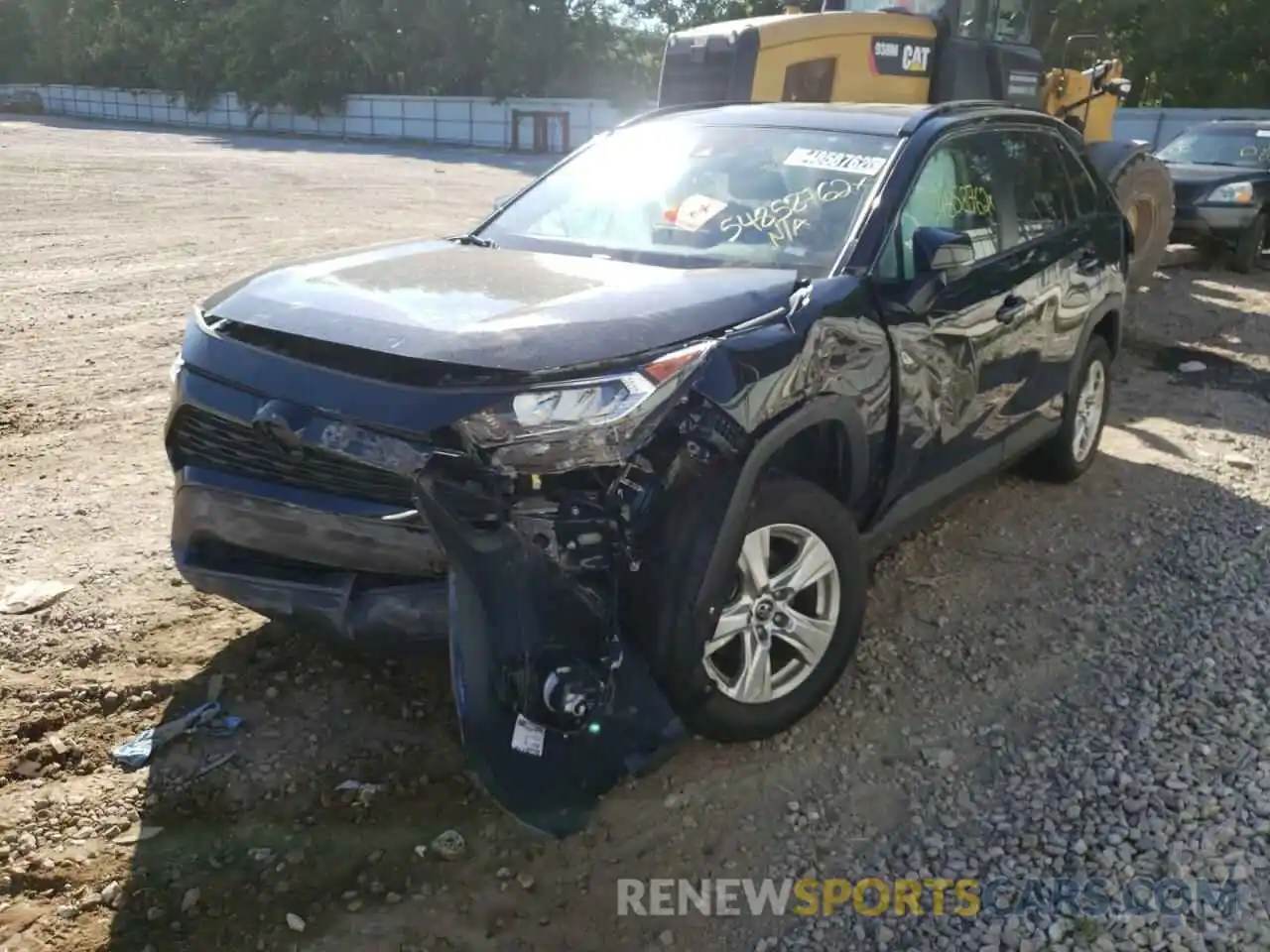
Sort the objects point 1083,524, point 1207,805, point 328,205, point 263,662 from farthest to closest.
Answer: point 328,205, point 1083,524, point 263,662, point 1207,805

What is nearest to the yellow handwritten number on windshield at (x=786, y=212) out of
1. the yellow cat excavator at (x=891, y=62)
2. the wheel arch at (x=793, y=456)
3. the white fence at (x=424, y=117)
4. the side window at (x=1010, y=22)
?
the wheel arch at (x=793, y=456)

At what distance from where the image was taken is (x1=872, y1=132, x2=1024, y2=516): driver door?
385 cm

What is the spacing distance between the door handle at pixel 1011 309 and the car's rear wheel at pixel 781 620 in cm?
142

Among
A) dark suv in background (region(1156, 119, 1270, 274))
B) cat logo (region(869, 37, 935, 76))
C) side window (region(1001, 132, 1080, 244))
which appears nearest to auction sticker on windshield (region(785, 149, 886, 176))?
side window (region(1001, 132, 1080, 244))

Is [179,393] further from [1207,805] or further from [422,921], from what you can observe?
[1207,805]

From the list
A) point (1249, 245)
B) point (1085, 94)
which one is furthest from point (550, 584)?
point (1249, 245)

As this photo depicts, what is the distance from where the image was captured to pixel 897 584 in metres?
4.51

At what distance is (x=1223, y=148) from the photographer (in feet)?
44.7

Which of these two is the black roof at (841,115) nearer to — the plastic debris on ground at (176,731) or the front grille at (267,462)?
the front grille at (267,462)

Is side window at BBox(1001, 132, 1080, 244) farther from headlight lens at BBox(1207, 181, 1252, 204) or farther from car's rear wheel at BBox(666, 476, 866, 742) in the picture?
headlight lens at BBox(1207, 181, 1252, 204)

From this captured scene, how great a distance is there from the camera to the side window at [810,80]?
8.18m

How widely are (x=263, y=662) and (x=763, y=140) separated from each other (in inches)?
105

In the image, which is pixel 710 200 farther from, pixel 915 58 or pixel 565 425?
pixel 915 58

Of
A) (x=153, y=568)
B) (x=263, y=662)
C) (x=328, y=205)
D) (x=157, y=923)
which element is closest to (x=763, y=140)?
(x=263, y=662)
